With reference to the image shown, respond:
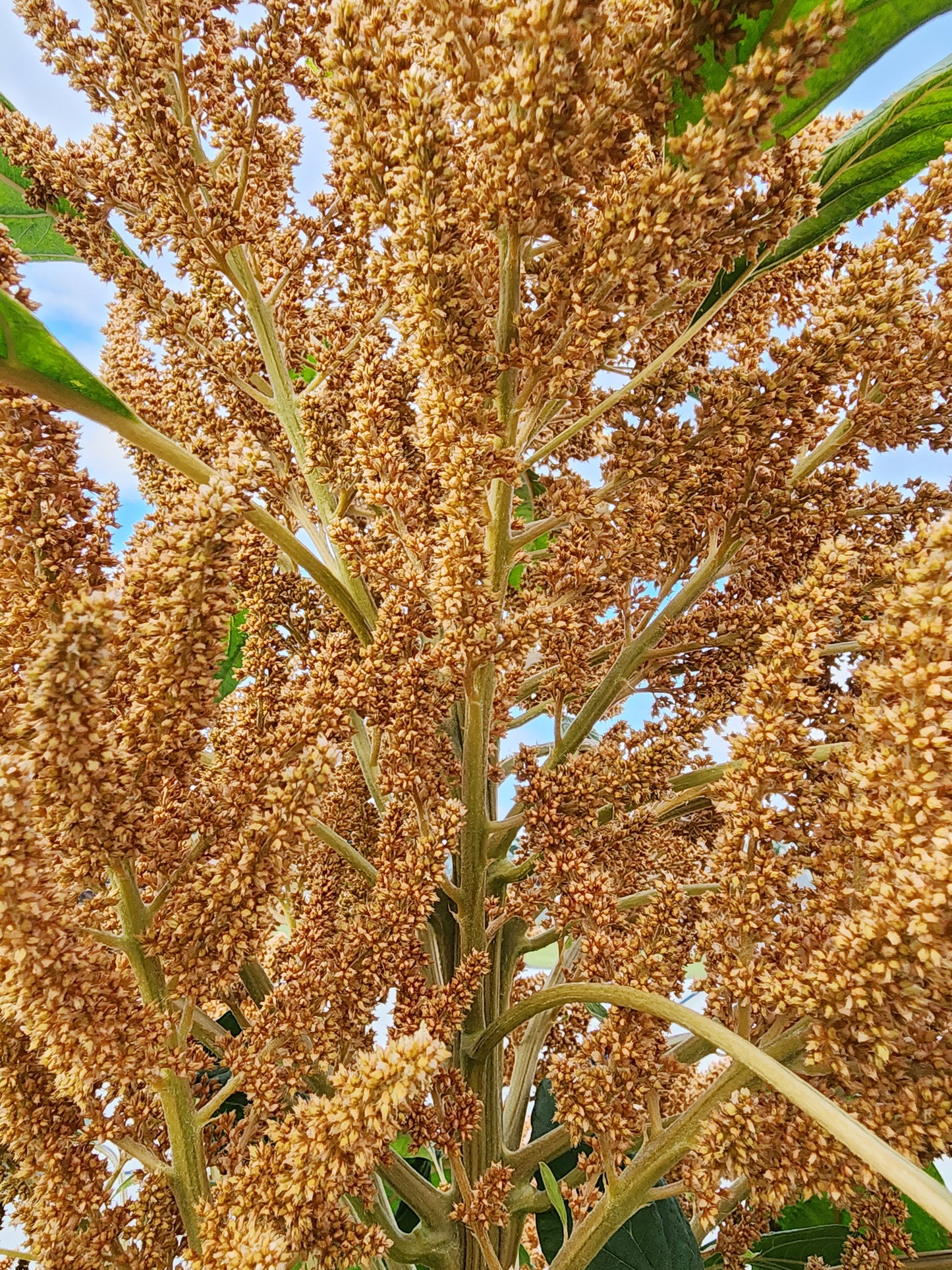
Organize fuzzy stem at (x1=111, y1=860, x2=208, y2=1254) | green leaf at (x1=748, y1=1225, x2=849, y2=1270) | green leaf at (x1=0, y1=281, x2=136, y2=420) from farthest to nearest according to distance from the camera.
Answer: green leaf at (x1=748, y1=1225, x2=849, y2=1270)
fuzzy stem at (x1=111, y1=860, x2=208, y2=1254)
green leaf at (x1=0, y1=281, x2=136, y2=420)

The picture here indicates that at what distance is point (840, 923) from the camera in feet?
3.05

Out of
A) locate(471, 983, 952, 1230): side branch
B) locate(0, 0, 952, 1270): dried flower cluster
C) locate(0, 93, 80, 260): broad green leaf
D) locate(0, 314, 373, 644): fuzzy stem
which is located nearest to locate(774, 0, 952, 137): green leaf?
locate(0, 0, 952, 1270): dried flower cluster

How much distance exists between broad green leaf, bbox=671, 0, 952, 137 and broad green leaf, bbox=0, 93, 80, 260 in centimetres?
113

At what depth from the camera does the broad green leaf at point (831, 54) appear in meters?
0.96

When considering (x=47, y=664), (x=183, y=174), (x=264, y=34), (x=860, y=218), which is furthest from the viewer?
(x=860, y=218)

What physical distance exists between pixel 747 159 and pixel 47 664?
31.2 inches

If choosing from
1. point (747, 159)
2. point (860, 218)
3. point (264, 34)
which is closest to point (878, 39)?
point (747, 159)

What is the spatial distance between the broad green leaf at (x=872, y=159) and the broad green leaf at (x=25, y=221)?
1178 mm

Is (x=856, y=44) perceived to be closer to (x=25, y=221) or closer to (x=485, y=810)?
(x=485, y=810)

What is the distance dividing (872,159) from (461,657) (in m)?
0.86

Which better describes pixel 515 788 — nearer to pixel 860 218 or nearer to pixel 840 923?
pixel 840 923

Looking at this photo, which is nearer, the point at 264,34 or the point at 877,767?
the point at 877,767

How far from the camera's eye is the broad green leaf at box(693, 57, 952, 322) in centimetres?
114

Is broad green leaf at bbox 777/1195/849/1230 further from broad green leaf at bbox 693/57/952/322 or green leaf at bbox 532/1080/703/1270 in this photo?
broad green leaf at bbox 693/57/952/322
